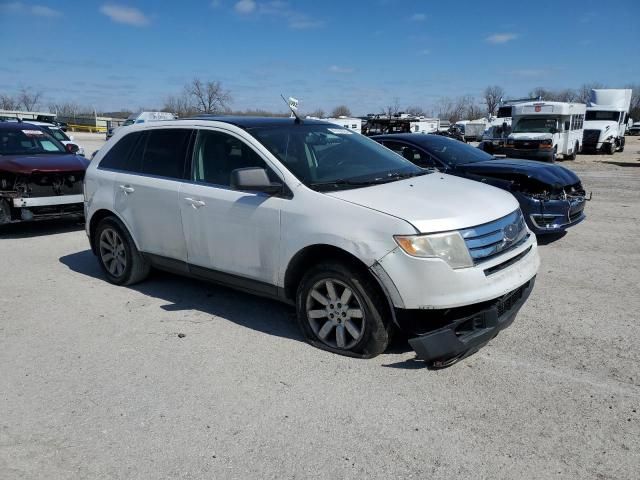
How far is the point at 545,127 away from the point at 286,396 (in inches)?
922

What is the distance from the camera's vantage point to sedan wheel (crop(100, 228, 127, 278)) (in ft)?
19.1

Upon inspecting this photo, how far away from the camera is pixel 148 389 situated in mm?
3682

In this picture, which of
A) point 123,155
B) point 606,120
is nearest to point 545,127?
point 606,120

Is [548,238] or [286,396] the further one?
[548,238]

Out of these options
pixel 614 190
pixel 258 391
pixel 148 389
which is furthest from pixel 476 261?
pixel 614 190

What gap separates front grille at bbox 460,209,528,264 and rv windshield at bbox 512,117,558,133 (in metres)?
21.7

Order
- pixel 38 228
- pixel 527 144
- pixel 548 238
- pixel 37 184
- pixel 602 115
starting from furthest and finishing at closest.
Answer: pixel 602 115 → pixel 527 144 → pixel 38 228 → pixel 37 184 → pixel 548 238

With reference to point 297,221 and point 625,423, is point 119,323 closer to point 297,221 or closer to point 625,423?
point 297,221

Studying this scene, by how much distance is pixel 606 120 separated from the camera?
31.0 metres

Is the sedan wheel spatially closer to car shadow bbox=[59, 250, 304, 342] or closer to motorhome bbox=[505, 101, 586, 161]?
car shadow bbox=[59, 250, 304, 342]

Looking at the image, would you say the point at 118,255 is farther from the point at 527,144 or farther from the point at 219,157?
the point at 527,144

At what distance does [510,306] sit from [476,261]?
1.96 ft

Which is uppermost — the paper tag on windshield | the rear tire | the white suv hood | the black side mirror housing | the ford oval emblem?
the paper tag on windshield

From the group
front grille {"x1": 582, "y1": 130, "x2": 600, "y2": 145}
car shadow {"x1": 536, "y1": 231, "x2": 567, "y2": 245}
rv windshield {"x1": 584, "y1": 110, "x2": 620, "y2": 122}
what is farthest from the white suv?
rv windshield {"x1": 584, "y1": 110, "x2": 620, "y2": 122}
